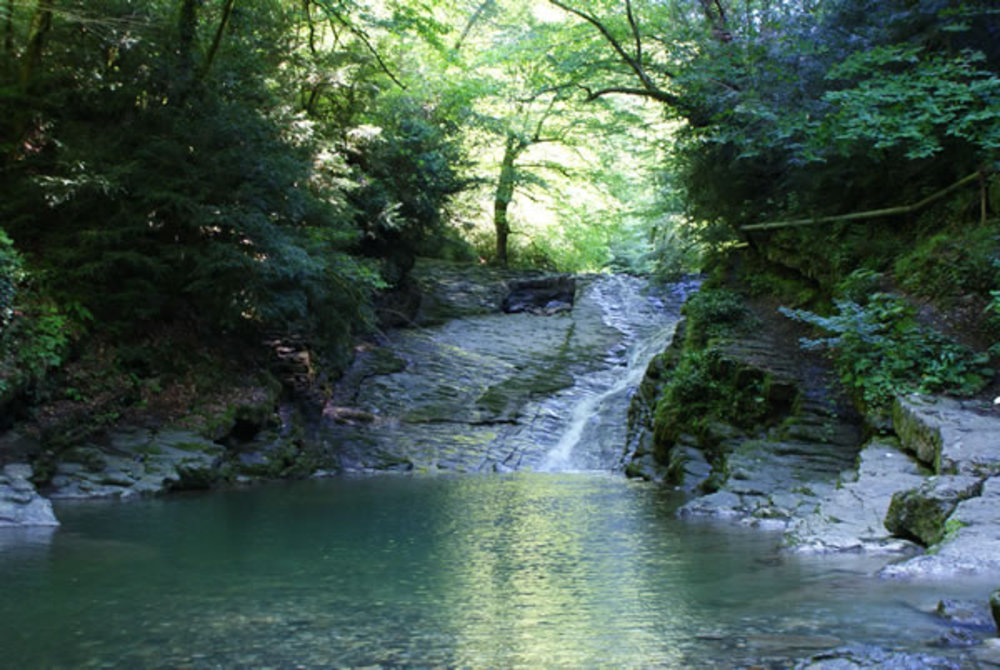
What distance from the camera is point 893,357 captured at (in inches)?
346

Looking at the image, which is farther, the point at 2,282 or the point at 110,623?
the point at 2,282

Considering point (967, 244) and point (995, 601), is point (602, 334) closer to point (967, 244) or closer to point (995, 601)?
point (967, 244)

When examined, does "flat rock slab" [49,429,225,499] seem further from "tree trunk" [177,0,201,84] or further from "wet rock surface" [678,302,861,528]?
"wet rock surface" [678,302,861,528]

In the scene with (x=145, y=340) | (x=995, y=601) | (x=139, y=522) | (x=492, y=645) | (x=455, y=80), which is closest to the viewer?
(x=995, y=601)

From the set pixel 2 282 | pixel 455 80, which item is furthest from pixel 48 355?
pixel 455 80

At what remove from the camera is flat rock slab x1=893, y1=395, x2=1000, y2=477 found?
20.5 feet

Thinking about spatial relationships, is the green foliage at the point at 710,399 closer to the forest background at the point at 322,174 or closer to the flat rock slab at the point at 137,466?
the forest background at the point at 322,174

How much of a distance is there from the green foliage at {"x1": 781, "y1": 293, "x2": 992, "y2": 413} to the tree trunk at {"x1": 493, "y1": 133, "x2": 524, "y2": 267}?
50.5 ft

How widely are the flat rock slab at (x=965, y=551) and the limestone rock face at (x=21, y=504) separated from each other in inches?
295

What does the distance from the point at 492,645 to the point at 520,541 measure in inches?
120

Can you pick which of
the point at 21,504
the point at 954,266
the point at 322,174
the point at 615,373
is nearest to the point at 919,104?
the point at 954,266

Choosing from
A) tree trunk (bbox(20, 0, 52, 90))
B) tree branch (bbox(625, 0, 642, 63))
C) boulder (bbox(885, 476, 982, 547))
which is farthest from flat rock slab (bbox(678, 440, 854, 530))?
tree trunk (bbox(20, 0, 52, 90))

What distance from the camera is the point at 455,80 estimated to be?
65.3 feet

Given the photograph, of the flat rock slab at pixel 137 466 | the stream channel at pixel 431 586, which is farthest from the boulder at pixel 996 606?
the flat rock slab at pixel 137 466
